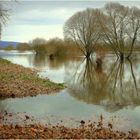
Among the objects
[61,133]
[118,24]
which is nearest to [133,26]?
[118,24]

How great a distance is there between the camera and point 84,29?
76.6m

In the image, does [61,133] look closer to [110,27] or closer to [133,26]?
[110,27]

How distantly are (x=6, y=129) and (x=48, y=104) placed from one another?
6.20 metres

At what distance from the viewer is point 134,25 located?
74.2 metres

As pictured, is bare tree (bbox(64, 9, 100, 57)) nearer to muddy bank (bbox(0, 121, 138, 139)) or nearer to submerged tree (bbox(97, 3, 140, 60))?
submerged tree (bbox(97, 3, 140, 60))

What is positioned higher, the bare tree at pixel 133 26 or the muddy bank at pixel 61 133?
the bare tree at pixel 133 26

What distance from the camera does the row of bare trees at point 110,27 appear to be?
236 feet

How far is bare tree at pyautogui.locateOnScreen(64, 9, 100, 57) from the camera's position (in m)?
74.9

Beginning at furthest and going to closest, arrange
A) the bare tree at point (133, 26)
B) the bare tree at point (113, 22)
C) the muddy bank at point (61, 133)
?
the bare tree at point (133, 26) → the bare tree at point (113, 22) → the muddy bank at point (61, 133)

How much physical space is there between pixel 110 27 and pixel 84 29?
21.9 ft

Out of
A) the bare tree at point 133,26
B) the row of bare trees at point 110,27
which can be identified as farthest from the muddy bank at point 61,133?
the bare tree at point 133,26

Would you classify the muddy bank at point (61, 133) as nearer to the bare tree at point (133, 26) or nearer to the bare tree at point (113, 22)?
the bare tree at point (113, 22)

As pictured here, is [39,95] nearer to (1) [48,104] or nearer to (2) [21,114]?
(1) [48,104]

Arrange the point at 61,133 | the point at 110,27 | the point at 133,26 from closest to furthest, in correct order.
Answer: the point at 61,133, the point at 110,27, the point at 133,26
